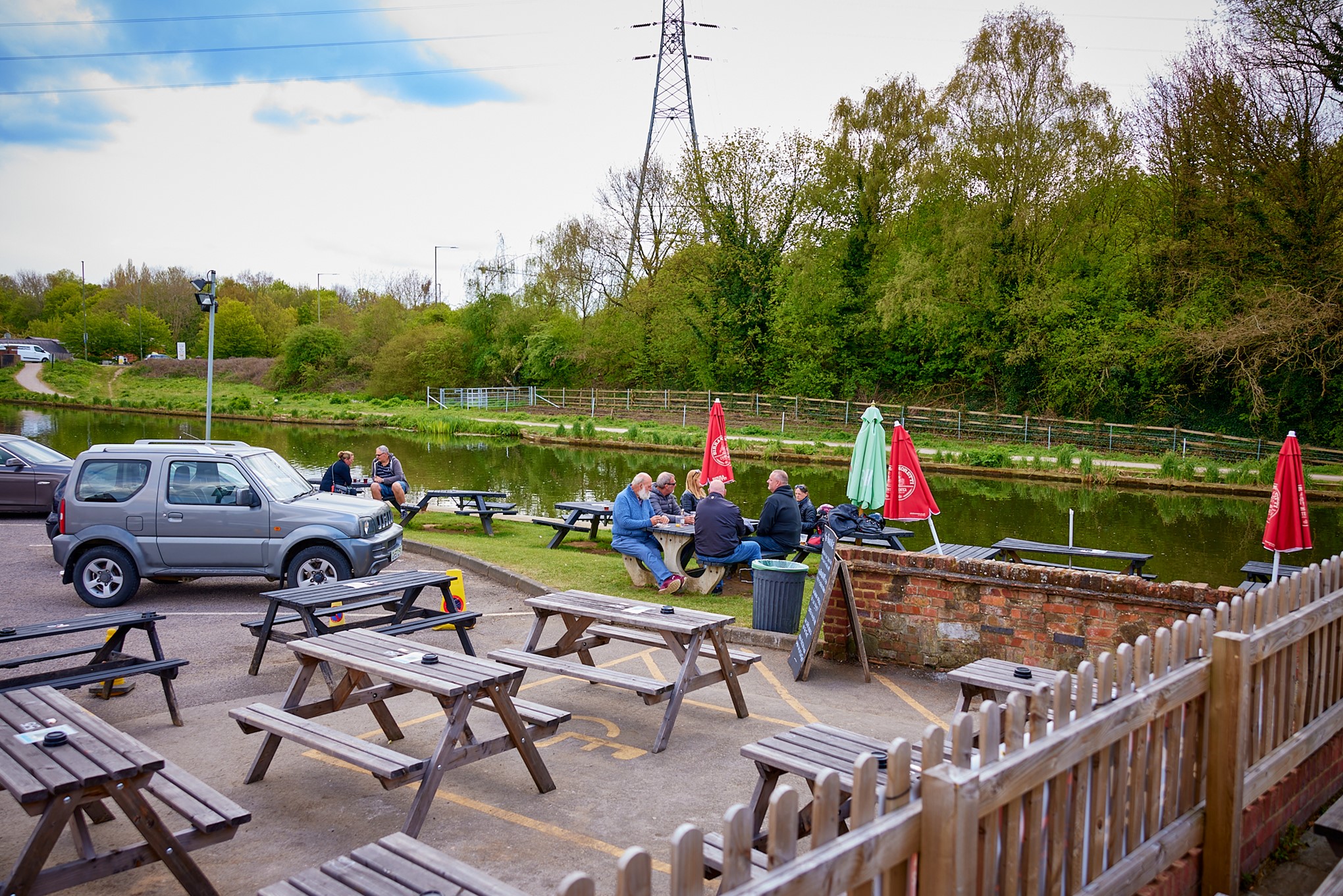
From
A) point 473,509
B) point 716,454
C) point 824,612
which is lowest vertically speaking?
point 473,509

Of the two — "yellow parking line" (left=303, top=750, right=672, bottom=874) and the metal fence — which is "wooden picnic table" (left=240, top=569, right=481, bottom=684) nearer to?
"yellow parking line" (left=303, top=750, right=672, bottom=874)

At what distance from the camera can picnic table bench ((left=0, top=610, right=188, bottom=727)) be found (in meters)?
6.25

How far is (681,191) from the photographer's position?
49.6 metres

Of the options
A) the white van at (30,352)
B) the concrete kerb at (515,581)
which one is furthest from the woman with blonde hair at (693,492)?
the white van at (30,352)

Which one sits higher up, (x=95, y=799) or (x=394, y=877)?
(x=394, y=877)

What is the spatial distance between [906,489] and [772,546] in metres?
1.81

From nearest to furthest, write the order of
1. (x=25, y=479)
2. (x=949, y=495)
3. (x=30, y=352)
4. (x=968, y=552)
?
(x=968, y=552) → (x=25, y=479) → (x=949, y=495) → (x=30, y=352)

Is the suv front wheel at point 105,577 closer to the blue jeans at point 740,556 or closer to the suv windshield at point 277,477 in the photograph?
the suv windshield at point 277,477

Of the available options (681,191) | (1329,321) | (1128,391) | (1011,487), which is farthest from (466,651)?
(681,191)

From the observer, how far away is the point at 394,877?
309cm

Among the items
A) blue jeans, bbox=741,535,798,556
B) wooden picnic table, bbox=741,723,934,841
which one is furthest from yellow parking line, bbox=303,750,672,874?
blue jeans, bbox=741,535,798,556

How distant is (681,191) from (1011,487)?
2822 centimetres

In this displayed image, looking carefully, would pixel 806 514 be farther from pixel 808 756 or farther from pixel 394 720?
pixel 808 756

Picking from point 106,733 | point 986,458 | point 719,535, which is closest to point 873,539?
point 719,535
